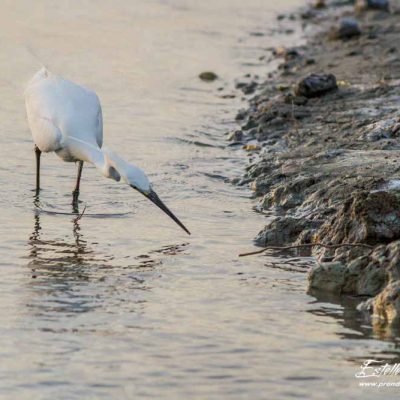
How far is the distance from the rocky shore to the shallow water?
0.21 meters

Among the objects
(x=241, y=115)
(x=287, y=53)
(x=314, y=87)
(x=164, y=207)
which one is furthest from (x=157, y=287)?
(x=287, y=53)

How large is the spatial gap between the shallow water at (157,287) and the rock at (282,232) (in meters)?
0.17

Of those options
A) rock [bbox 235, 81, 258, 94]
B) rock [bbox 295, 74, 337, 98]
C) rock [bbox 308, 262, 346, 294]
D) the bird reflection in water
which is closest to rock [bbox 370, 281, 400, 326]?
rock [bbox 308, 262, 346, 294]

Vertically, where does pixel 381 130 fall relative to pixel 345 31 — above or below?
below

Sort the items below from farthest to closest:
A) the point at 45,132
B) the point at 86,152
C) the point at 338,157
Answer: the point at 338,157 → the point at 45,132 → the point at 86,152

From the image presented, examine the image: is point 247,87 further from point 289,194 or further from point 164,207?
point 164,207

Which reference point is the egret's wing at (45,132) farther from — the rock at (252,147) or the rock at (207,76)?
the rock at (207,76)

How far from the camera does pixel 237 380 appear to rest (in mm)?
5719

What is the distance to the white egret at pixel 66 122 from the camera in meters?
9.03

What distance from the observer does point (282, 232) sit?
8.32m

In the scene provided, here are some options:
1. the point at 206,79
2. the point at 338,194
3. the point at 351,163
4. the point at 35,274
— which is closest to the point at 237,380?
the point at 35,274

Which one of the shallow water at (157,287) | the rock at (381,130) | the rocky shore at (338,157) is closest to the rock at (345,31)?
the rocky shore at (338,157)

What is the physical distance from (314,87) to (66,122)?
15.8 ft

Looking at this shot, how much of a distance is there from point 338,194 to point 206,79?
7320 millimetres
